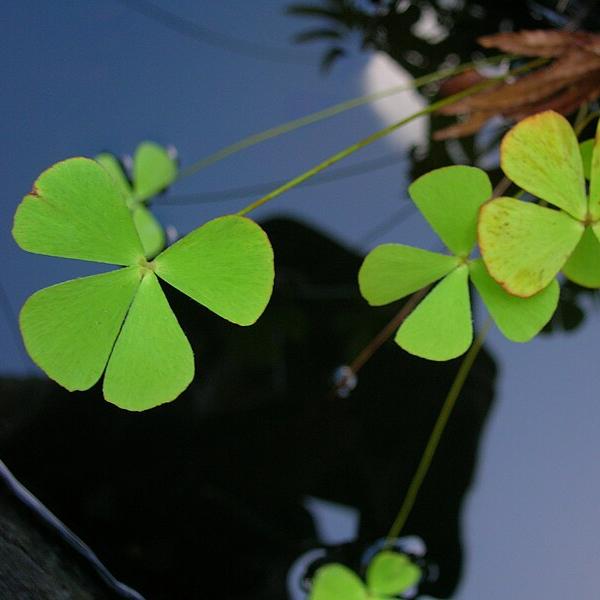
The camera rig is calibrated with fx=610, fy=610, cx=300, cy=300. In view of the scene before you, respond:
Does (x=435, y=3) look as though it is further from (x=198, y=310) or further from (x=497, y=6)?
(x=198, y=310)

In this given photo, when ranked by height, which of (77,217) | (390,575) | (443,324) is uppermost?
(77,217)

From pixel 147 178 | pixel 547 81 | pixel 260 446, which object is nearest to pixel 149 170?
pixel 147 178

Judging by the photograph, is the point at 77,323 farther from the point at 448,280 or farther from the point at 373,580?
the point at 373,580

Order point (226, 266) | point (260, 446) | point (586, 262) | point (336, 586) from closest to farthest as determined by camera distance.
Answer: point (226, 266) → point (586, 262) → point (336, 586) → point (260, 446)

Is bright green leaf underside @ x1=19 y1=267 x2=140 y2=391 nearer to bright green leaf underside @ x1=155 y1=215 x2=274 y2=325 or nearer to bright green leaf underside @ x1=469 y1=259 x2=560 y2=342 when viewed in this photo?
bright green leaf underside @ x1=155 y1=215 x2=274 y2=325

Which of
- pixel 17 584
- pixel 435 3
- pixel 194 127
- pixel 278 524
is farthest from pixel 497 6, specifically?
pixel 17 584

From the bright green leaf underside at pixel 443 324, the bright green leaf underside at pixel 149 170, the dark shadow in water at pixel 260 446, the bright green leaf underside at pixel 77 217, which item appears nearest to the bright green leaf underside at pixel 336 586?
the dark shadow in water at pixel 260 446

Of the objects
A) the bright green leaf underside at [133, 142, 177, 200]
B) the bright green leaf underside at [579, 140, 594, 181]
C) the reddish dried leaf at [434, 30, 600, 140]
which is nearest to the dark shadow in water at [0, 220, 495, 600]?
the bright green leaf underside at [133, 142, 177, 200]
